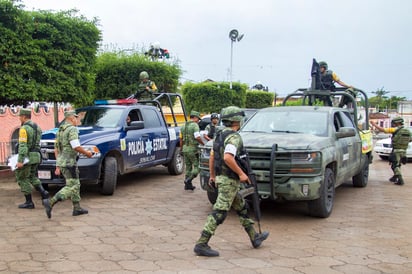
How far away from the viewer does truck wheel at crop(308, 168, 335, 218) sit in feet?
20.0

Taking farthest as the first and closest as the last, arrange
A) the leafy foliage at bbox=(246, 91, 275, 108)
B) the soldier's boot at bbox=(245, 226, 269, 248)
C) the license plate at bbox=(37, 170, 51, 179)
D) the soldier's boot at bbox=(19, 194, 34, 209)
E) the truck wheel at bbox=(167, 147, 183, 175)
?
1. the leafy foliage at bbox=(246, 91, 275, 108)
2. the truck wheel at bbox=(167, 147, 183, 175)
3. the license plate at bbox=(37, 170, 51, 179)
4. the soldier's boot at bbox=(19, 194, 34, 209)
5. the soldier's boot at bbox=(245, 226, 269, 248)

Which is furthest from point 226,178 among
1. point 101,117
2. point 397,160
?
point 397,160

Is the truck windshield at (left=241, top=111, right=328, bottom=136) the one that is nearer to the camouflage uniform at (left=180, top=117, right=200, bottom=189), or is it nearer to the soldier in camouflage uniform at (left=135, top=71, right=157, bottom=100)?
the camouflage uniform at (left=180, top=117, right=200, bottom=189)

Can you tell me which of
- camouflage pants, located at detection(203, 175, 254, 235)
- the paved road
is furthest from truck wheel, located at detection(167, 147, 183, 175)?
camouflage pants, located at detection(203, 175, 254, 235)

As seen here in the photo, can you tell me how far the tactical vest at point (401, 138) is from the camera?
31.4 ft

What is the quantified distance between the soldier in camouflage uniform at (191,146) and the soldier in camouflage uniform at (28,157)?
2.89 m

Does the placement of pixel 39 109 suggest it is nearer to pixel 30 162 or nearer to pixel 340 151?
pixel 30 162

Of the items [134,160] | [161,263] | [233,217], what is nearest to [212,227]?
[161,263]

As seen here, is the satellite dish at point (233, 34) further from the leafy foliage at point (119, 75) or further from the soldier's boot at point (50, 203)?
the soldier's boot at point (50, 203)

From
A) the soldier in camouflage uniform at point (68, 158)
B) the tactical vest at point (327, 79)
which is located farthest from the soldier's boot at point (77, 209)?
the tactical vest at point (327, 79)

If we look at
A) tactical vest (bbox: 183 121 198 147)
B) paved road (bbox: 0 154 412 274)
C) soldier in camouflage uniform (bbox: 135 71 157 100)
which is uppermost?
soldier in camouflage uniform (bbox: 135 71 157 100)

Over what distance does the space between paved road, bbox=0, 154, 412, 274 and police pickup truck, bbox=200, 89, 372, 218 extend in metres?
0.48

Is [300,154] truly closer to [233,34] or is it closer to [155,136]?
[155,136]

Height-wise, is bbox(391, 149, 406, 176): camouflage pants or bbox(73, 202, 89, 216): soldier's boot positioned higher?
bbox(391, 149, 406, 176): camouflage pants
